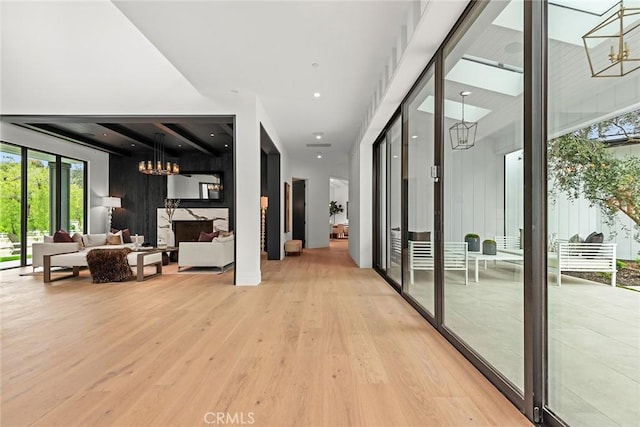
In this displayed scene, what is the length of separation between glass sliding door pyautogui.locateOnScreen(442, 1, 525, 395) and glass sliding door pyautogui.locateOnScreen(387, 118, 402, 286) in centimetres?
194

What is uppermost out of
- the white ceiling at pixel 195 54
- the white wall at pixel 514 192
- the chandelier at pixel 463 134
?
the white ceiling at pixel 195 54

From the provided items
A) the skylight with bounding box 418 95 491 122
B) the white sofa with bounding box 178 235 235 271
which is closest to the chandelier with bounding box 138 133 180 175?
the white sofa with bounding box 178 235 235 271

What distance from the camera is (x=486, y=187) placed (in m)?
2.34

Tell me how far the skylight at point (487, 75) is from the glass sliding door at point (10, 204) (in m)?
8.38

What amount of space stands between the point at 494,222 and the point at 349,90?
3369 millimetres

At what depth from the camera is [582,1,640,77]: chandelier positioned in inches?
47.6

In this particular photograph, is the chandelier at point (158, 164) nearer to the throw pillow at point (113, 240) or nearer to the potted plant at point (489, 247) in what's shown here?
the throw pillow at point (113, 240)

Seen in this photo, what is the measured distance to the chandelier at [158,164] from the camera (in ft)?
25.9

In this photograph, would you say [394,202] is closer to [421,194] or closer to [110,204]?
[421,194]

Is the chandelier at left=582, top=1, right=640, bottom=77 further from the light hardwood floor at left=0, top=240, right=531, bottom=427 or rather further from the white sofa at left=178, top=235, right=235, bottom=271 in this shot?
the white sofa at left=178, top=235, right=235, bottom=271

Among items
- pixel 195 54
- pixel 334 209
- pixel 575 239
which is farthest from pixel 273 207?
pixel 334 209

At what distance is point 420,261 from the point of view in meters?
3.76

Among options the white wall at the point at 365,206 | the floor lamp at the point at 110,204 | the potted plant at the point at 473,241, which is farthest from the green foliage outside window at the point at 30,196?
the potted plant at the point at 473,241

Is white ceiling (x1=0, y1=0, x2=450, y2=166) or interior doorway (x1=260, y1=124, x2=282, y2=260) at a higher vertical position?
white ceiling (x1=0, y1=0, x2=450, y2=166)
